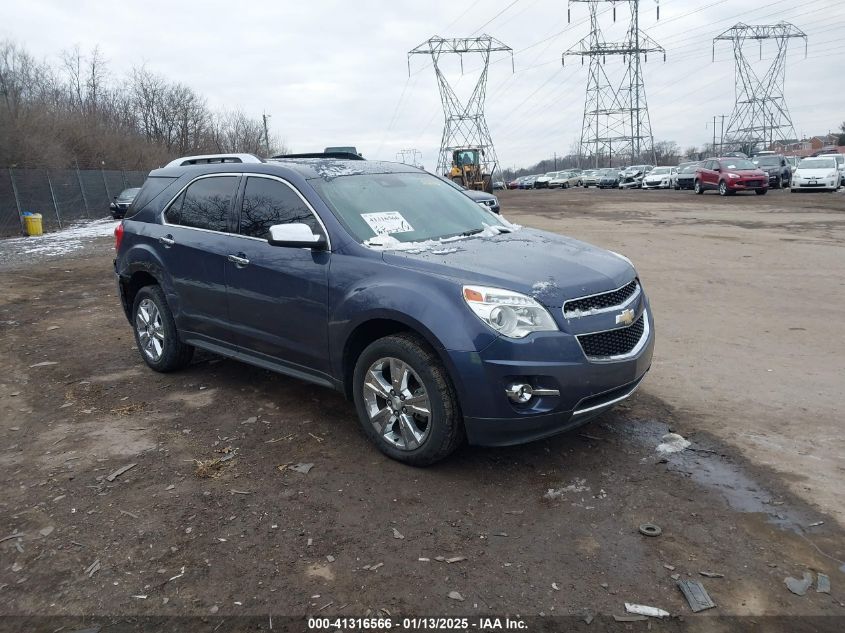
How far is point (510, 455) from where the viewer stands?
13.4 ft

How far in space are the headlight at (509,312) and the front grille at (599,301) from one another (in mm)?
162

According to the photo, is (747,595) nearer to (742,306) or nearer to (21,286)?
(742,306)

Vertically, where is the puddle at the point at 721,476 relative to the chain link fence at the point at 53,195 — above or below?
below

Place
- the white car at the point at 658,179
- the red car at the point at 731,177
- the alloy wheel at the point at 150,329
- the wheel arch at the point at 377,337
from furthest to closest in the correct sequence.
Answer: the white car at the point at 658,179 < the red car at the point at 731,177 < the alloy wheel at the point at 150,329 < the wheel arch at the point at 377,337

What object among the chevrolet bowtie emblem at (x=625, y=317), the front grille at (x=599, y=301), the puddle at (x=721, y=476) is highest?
the front grille at (x=599, y=301)

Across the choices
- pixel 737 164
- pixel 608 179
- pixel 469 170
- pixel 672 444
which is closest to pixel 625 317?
pixel 672 444

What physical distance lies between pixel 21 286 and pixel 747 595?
40.5ft

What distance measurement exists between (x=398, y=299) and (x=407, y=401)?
598mm

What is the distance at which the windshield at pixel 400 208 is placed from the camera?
4.39m

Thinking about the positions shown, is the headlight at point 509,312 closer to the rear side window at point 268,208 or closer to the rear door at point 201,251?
the rear side window at point 268,208

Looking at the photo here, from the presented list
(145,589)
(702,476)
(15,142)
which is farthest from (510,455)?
(15,142)

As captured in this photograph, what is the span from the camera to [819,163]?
30203 mm

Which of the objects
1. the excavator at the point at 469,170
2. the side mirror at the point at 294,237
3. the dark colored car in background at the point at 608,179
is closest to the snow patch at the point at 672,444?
the side mirror at the point at 294,237

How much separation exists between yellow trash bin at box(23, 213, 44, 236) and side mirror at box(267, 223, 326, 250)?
23.5 metres
